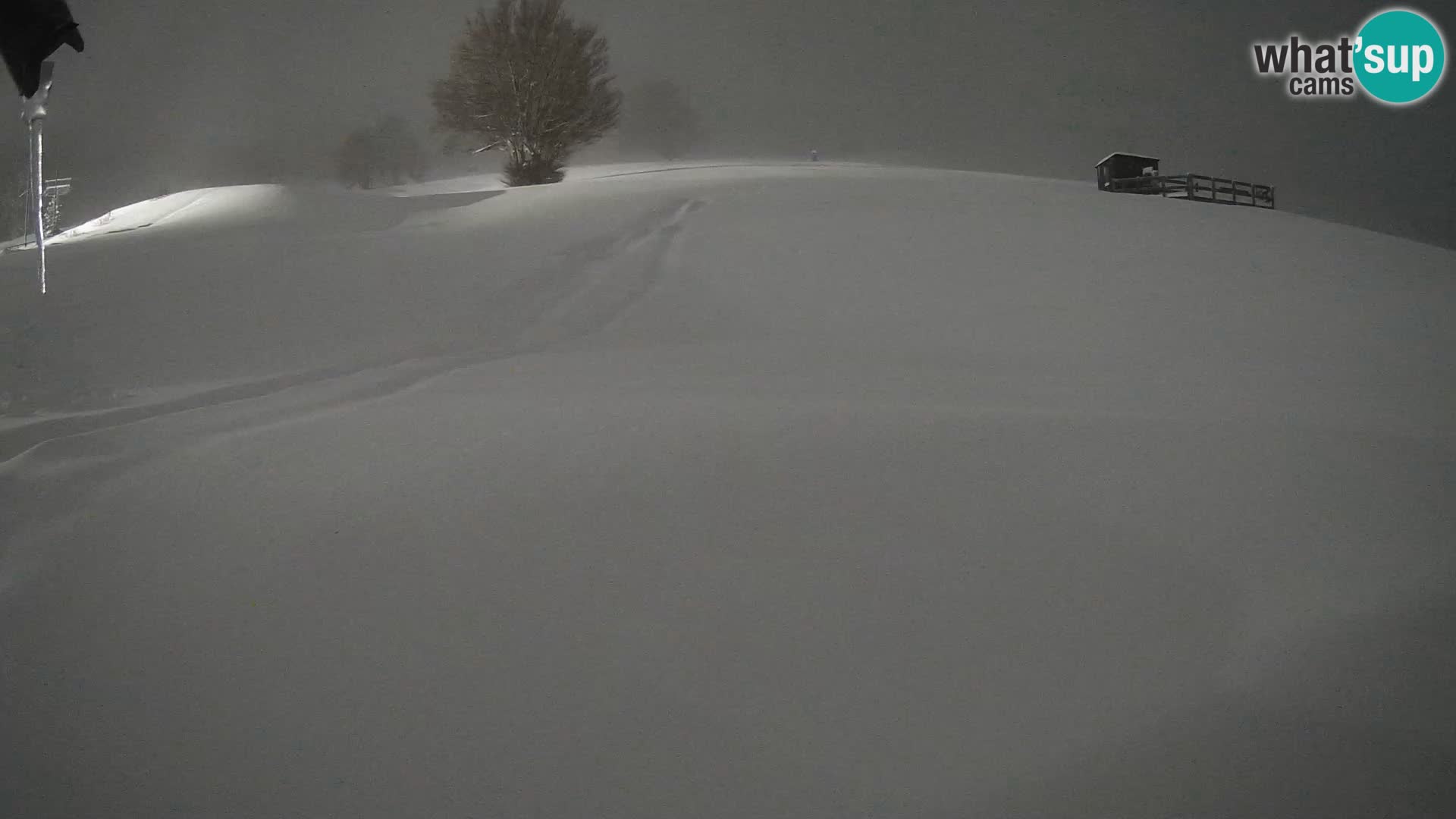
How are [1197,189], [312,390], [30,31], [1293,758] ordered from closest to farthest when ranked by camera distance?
[1293,758]
[30,31]
[312,390]
[1197,189]

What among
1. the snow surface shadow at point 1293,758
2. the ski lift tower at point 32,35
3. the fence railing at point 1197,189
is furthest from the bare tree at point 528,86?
the snow surface shadow at point 1293,758

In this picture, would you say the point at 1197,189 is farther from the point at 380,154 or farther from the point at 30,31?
the point at 380,154

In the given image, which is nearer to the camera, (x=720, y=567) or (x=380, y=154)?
(x=720, y=567)

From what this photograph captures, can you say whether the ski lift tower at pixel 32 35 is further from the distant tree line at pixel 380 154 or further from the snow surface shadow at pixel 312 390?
the distant tree line at pixel 380 154

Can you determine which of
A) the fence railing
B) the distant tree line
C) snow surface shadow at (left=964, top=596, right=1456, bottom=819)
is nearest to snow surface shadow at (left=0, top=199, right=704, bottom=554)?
snow surface shadow at (left=964, top=596, right=1456, bottom=819)

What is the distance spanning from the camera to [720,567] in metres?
3.16

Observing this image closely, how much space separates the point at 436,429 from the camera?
4531 mm

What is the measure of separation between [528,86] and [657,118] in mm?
21278

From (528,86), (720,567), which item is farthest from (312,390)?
(528,86)

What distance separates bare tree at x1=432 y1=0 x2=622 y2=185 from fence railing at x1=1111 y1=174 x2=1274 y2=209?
12.8 metres

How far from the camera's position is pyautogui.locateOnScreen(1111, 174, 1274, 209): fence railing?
16344 mm

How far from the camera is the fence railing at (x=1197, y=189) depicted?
16344 mm

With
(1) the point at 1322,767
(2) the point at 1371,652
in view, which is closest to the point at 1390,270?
(2) the point at 1371,652

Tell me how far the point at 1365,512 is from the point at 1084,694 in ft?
7.37
